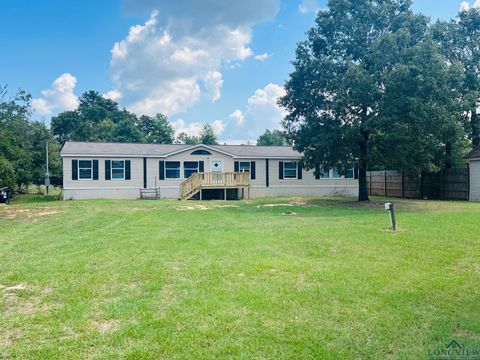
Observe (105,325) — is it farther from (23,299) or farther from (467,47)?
(467,47)

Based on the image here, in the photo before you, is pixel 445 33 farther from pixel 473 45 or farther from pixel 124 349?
→ pixel 124 349

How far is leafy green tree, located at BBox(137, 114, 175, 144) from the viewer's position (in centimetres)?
5556

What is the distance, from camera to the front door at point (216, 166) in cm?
2380

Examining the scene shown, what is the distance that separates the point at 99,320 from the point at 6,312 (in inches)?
46.2

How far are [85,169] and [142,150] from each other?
3.66 metres

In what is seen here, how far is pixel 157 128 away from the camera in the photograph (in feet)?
184

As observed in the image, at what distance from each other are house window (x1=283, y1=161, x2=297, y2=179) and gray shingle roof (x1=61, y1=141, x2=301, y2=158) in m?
0.60

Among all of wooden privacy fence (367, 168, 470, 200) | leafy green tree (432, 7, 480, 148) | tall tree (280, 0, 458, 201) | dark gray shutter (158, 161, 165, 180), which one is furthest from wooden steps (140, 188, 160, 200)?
leafy green tree (432, 7, 480, 148)

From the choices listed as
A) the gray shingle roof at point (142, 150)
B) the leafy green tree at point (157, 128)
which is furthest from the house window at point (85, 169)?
the leafy green tree at point (157, 128)

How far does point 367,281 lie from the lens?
16.4 ft

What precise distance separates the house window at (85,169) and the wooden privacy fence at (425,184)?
19.6m

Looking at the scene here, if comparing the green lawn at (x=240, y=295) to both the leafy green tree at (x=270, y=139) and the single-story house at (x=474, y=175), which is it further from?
the leafy green tree at (x=270, y=139)

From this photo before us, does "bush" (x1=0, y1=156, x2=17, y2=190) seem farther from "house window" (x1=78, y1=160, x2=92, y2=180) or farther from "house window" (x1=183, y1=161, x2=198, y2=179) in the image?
"house window" (x1=183, y1=161, x2=198, y2=179)

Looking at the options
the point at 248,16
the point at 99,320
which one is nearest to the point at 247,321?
the point at 99,320
